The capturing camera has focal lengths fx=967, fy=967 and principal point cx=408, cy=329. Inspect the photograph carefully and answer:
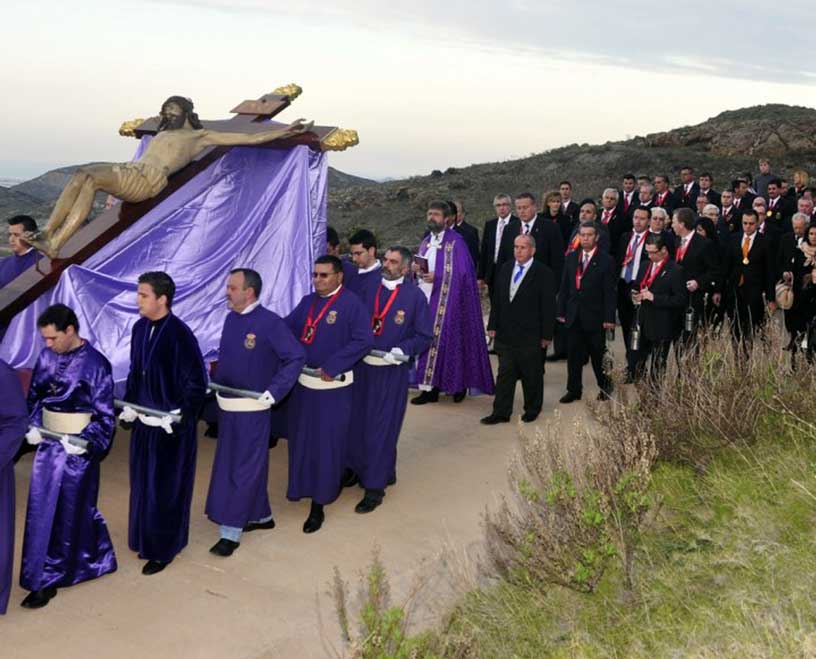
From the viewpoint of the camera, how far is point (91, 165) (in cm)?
675

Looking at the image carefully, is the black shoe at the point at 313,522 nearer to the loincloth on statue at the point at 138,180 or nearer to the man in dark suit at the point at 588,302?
the loincloth on statue at the point at 138,180

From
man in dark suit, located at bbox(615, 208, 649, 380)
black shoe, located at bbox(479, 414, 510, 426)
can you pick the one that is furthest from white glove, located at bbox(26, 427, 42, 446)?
man in dark suit, located at bbox(615, 208, 649, 380)

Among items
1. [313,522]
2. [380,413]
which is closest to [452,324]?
[380,413]

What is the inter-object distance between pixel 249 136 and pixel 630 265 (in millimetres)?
4705

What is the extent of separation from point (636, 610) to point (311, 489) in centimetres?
245

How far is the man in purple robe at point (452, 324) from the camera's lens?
9422 millimetres

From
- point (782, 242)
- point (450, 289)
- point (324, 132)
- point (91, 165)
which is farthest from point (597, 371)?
point (91, 165)

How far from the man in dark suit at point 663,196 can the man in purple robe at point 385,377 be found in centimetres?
686

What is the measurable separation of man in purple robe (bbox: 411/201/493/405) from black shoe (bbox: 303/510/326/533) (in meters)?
3.16

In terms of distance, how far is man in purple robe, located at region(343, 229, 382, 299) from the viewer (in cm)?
744

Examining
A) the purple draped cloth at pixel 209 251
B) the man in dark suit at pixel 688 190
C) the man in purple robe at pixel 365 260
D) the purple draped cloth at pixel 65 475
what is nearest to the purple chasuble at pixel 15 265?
the purple draped cloth at pixel 209 251

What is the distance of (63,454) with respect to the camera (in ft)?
17.5

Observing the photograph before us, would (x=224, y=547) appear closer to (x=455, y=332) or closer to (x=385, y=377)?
(x=385, y=377)

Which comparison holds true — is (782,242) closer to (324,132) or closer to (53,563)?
(324,132)
